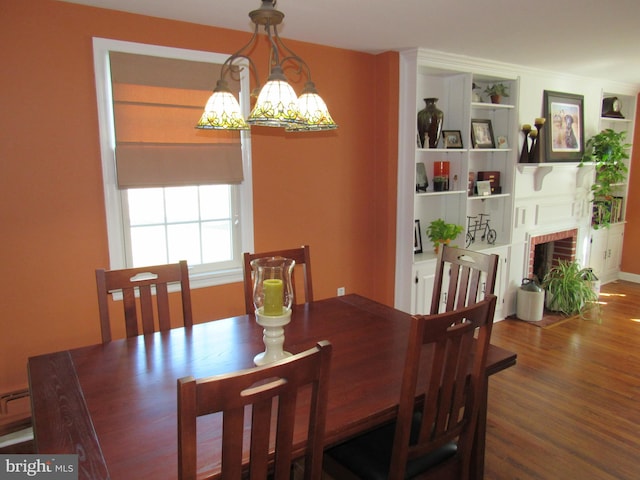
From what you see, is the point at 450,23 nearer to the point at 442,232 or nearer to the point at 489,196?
the point at 442,232

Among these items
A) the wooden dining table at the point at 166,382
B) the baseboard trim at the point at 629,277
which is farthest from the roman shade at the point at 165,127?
the baseboard trim at the point at 629,277

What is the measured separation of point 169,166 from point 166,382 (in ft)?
5.23

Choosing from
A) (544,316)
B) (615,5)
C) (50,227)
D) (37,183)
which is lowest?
(544,316)

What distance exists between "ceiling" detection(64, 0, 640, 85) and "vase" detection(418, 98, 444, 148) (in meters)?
0.44

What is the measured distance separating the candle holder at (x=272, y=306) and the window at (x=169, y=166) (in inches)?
50.0

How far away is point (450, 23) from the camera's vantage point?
111 inches

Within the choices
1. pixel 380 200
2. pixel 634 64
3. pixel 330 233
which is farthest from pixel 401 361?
pixel 634 64

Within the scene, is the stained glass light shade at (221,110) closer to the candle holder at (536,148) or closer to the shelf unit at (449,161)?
the shelf unit at (449,161)

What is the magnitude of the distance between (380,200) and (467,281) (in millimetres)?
1641

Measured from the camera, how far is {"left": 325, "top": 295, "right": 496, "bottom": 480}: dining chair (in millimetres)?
1444

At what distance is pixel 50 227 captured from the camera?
2.51m

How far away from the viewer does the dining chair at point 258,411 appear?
3.20 ft

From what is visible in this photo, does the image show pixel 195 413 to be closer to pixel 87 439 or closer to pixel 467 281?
pixel 87 439

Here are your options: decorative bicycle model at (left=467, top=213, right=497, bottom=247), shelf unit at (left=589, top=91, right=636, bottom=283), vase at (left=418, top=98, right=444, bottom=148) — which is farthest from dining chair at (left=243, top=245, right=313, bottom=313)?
shelf unit at (left=589, top=91, right=636, bottom=283)
